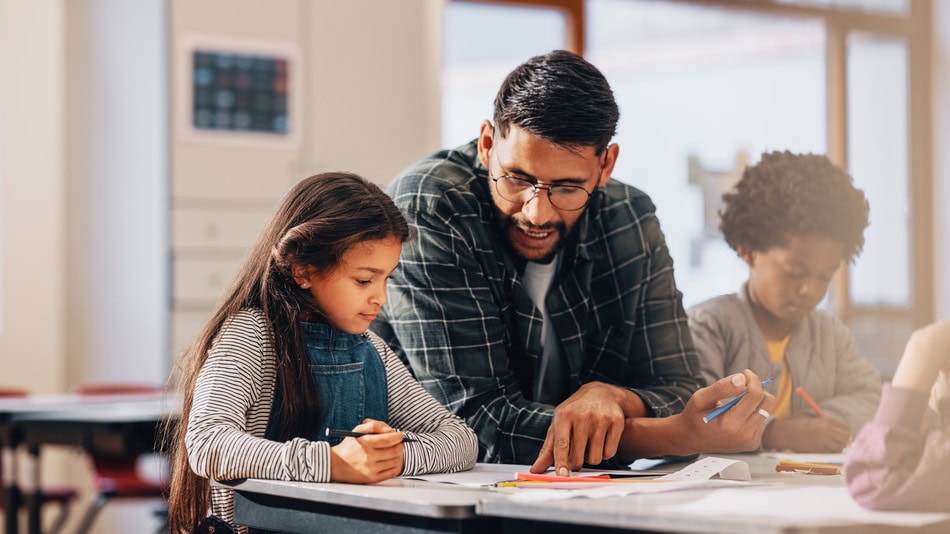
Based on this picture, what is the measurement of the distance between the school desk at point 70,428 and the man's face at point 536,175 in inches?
60.8

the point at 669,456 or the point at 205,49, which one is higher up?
the point at 205,49

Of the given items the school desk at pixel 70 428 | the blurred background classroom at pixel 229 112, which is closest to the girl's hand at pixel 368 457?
the school desk at pixel 70 428

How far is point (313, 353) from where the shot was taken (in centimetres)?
169

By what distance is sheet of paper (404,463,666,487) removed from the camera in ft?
4.89

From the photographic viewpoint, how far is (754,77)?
5129mm

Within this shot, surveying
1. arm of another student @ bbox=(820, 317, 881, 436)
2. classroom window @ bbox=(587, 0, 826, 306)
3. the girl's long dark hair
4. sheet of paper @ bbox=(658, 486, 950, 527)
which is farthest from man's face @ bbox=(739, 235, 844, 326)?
classroom window @ bbox=(587, 0, 826, 306)

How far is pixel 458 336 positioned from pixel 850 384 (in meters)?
Answer: 0.77

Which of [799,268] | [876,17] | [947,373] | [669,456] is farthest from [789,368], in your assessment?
[876,17]

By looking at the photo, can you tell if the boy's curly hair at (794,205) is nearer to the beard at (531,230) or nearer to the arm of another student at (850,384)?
the arm of another student at (850,384)

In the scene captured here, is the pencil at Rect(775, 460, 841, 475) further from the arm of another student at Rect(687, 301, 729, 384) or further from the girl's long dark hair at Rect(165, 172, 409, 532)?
the girl's long dark hair at Rect(165, 172, 409, 532)

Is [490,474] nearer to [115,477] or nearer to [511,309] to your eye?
[511,309]

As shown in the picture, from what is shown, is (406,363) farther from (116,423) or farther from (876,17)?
(876,17)

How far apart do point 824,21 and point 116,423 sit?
3.47m

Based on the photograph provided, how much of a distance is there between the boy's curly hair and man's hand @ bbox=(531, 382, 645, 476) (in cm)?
62
